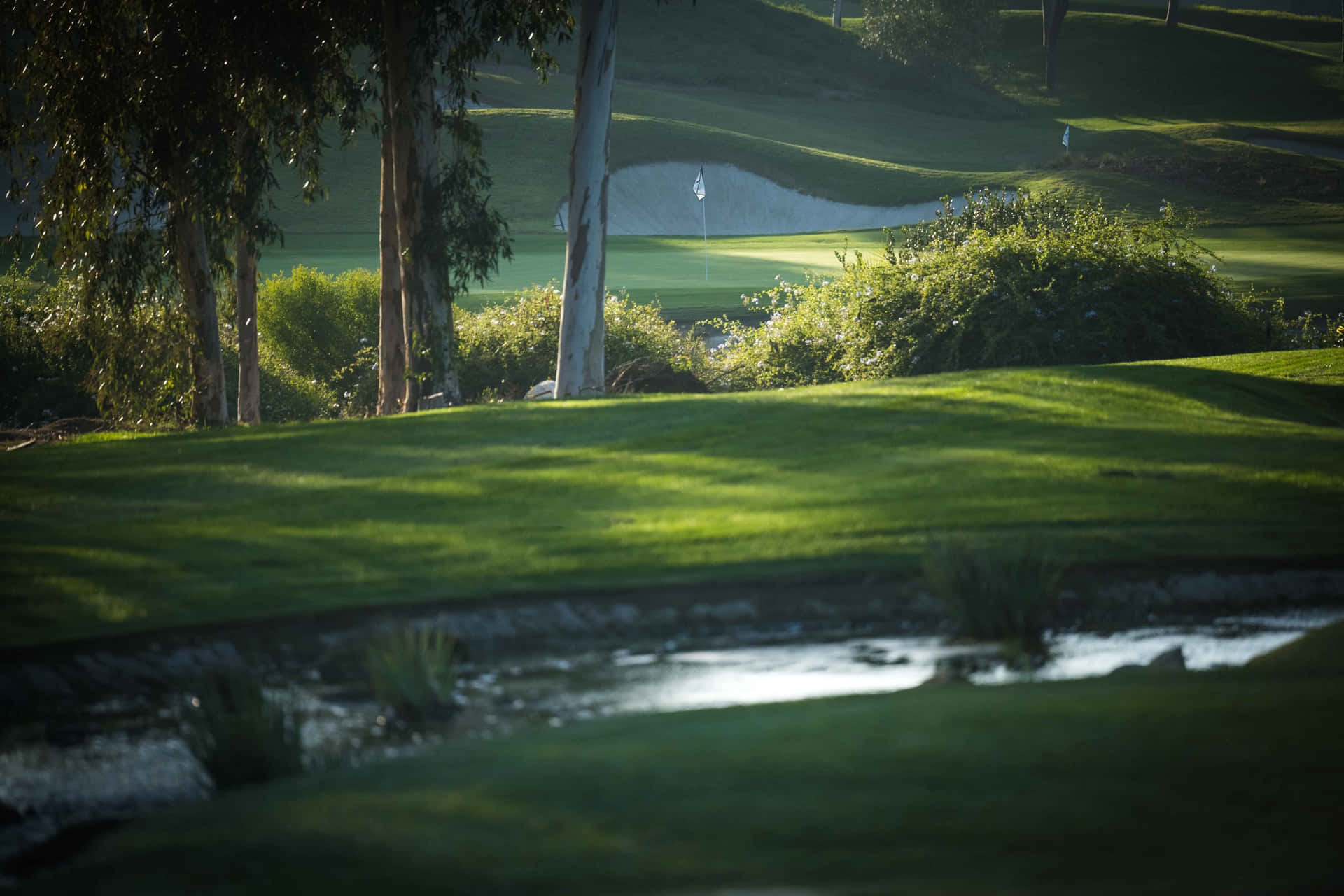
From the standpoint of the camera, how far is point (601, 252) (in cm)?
1759

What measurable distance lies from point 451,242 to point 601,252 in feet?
8.26

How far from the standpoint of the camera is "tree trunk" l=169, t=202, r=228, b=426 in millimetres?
17888

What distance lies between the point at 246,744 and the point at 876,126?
9043 centimetres

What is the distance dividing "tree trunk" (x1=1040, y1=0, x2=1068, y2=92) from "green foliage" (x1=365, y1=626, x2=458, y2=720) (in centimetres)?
10934

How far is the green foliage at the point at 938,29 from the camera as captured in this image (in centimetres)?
9925

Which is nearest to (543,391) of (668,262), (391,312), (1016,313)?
(391,312)

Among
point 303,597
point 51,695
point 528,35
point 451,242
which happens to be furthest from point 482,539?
point 528,35

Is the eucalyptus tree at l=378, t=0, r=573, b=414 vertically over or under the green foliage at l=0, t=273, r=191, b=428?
over

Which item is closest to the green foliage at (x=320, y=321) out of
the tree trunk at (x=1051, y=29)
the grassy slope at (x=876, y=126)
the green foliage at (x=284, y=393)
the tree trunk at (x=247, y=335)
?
the green foliage at (x=284, y=393)

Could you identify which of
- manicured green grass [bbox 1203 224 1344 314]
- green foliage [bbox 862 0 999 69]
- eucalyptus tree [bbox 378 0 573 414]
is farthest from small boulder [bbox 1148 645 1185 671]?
green foliage [bbox 862 0 999 69]

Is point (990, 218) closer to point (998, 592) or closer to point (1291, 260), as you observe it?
point (1291, 260)

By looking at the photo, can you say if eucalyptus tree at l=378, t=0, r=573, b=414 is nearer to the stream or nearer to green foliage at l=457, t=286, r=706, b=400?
green foliage at l=457, t=286, r=706, b=400

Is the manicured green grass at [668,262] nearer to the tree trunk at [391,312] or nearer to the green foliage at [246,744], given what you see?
the tree trunk at [391,312]

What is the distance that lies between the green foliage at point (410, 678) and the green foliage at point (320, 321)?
20.3 meters
